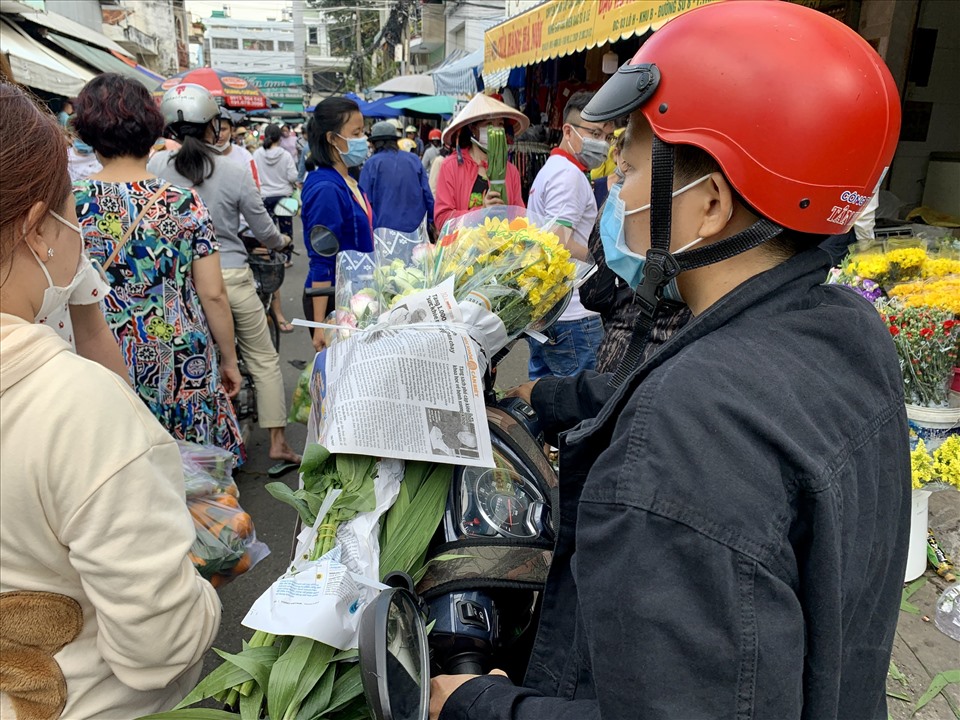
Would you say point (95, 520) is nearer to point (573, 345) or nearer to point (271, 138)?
point (573, 345)

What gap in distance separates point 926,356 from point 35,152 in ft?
10.9

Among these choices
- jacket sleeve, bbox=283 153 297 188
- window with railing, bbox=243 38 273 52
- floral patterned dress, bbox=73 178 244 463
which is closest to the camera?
floral patterned dress, bbox=73 178 244 463

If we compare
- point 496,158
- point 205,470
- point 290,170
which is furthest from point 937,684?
point 290,170

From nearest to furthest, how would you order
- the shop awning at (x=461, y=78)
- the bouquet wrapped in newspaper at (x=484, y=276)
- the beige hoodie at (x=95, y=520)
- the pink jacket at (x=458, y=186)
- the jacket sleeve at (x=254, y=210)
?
the beige hoodie at (x=95, y=520) → the bouquet wrapped in newspaper at (x=484, y=276) → the jacket sleeve at (x=254, y=210) → the pink jacket at (x=458, y=186) → the shop awning at (x=461, y=78)

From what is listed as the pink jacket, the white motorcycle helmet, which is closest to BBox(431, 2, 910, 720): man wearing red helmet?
the white motorcycle helmet

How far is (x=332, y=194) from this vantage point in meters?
4.19

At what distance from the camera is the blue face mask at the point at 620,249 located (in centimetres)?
126

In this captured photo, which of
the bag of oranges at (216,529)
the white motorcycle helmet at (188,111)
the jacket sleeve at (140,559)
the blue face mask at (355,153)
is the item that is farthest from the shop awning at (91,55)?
the jacket sleeve at (140,559)

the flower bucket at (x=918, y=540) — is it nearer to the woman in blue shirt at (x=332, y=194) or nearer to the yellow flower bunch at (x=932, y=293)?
the yellow flower bunch at (x=932, y=293)

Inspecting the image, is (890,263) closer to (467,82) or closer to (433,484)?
(433,484)

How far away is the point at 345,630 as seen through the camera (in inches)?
48.8

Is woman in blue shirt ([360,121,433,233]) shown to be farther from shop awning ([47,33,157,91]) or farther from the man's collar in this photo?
shop awning ([47,33,157,91])

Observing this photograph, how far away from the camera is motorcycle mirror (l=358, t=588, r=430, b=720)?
99cm

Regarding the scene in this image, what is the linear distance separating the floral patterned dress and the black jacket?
2.51 metres
